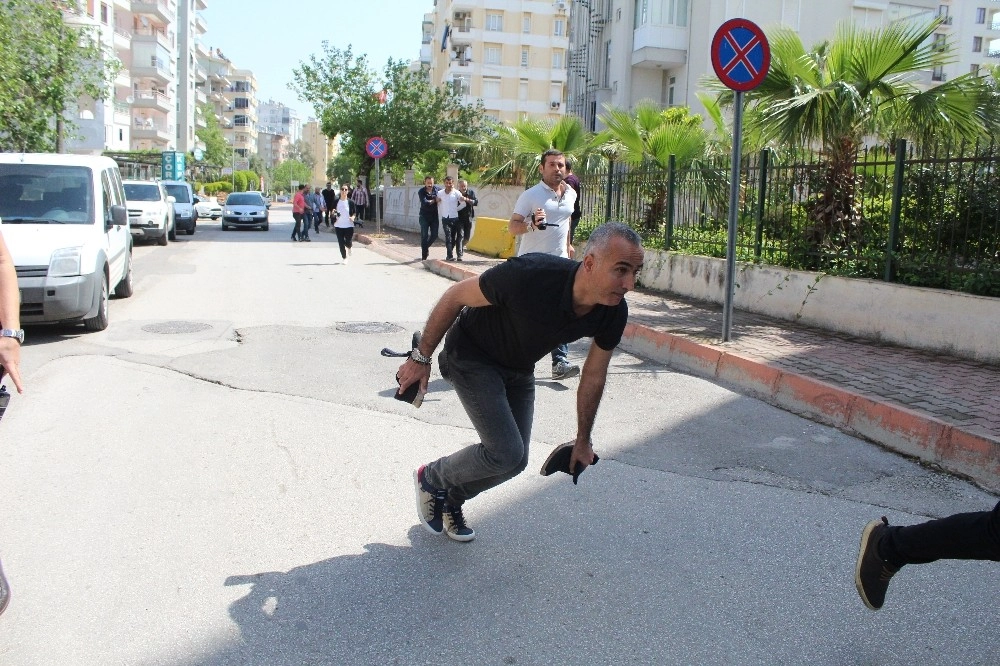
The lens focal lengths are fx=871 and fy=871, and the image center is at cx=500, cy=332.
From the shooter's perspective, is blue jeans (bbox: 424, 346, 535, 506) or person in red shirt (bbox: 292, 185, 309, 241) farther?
person in red shirt (bbox: 292, 185, 309, 241)

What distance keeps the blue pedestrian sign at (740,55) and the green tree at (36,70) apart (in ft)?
55.2

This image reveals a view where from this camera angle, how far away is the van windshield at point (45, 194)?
931 centimetres

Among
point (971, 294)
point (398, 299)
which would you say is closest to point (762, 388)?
point (971, 294)

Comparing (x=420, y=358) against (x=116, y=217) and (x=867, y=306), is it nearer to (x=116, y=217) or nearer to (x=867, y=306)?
(x=867, y=306)

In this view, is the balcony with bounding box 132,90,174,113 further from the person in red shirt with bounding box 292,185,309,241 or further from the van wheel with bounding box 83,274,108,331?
the van wheel with bounding box 83,274,108,331

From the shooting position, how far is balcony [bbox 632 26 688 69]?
101 ft

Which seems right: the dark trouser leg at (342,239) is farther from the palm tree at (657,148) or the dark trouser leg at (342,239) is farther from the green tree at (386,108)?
the green tree at (386,108)

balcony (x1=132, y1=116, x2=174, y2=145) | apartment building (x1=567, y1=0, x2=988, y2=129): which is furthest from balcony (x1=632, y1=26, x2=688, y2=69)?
balcony (x1=132, y1=116, x2=174, y2=145)

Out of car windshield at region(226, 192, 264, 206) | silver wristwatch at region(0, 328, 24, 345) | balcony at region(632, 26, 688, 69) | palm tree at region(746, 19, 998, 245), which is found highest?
balcony at region(632, 26, 688, 69)

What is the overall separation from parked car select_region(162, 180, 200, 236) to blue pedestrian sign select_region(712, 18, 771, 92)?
72.2 ft

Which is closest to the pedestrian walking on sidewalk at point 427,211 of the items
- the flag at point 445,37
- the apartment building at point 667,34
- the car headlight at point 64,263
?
the car headlight at point 64,263

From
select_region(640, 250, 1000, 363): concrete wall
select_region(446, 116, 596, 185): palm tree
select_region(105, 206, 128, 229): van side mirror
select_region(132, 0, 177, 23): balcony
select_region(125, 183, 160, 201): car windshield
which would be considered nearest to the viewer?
select_region(640, 250, 1000, 363): concrete wall

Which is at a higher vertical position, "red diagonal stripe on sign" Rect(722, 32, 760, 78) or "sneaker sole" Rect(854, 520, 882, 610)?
"red diagonal stripe on sign" Rect(722, 32, 760, 78)

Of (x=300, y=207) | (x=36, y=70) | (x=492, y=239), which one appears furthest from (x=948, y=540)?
(x=300, y=207)
